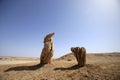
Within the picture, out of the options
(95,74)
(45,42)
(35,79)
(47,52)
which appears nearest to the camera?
(95,74)

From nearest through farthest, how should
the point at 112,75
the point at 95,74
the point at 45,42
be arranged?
the point at 112,75, the point at 95,74, the point at 45,42

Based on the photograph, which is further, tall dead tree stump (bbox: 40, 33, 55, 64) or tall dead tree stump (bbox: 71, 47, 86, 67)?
tall dead tree stump (bbox: 40, 33, 55, 64)

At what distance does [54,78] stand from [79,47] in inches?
223

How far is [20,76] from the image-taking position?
12867 millimetres

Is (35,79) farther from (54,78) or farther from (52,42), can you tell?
(52,42)

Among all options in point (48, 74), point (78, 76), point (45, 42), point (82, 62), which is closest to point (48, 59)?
point (45, 42)

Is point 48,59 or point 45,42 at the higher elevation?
point 45,42

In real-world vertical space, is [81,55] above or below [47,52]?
below

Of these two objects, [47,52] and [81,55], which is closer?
[81,55]

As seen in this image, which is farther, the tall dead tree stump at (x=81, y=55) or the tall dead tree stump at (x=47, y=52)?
the tall dead tree stump at (x=47, y=52)

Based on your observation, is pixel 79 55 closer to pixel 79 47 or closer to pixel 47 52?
pixel 79 47

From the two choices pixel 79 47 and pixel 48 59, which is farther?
pixel 48 59

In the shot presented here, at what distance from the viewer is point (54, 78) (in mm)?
11578

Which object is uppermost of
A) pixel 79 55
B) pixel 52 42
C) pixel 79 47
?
pixel 52 42
